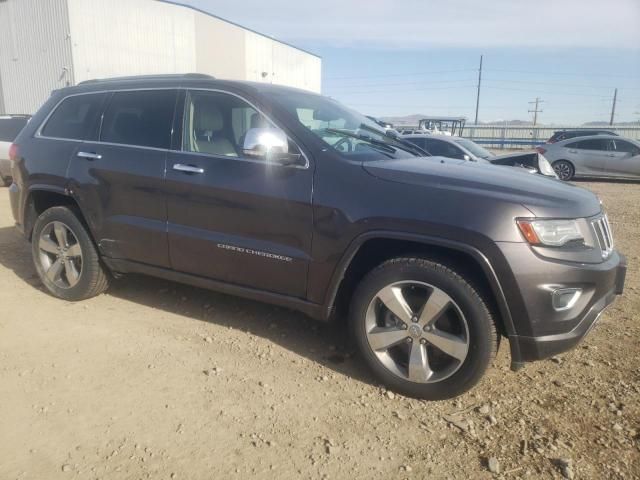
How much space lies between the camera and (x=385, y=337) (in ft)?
9.65

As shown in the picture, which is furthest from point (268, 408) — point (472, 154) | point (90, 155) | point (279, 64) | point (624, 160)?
point (279, 64)

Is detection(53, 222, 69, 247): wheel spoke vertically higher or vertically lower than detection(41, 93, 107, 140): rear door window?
lower

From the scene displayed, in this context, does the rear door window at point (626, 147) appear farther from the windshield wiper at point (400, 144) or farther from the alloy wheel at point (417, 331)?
the alloy wheel at point (417, 331)

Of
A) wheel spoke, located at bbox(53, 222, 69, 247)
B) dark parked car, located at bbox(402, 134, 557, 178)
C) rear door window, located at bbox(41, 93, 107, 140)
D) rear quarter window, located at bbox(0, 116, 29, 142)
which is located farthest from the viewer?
rear quarter window, located at bbox(0, 116, 29, 142)

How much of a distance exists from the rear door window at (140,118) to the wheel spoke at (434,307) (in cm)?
222

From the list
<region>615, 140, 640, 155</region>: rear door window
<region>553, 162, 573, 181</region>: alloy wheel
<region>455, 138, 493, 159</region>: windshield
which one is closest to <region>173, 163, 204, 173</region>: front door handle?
<region>455, 138, 493, 159</region>: windshield

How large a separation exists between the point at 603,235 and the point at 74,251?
4.03 metres

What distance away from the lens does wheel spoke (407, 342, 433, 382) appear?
2861 mm

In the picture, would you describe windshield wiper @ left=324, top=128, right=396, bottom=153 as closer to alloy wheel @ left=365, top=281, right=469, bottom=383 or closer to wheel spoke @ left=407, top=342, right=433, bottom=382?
alloy wheel @ left=365, top=281, right=469, bottom=383

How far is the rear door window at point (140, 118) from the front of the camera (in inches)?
147

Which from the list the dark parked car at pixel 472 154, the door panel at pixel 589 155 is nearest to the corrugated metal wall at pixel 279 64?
the door panel at pixel 589 155

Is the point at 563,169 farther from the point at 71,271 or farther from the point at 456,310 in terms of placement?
the point at 71,271

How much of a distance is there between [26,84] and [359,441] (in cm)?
2795

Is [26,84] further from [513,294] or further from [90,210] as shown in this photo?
[513,294]
